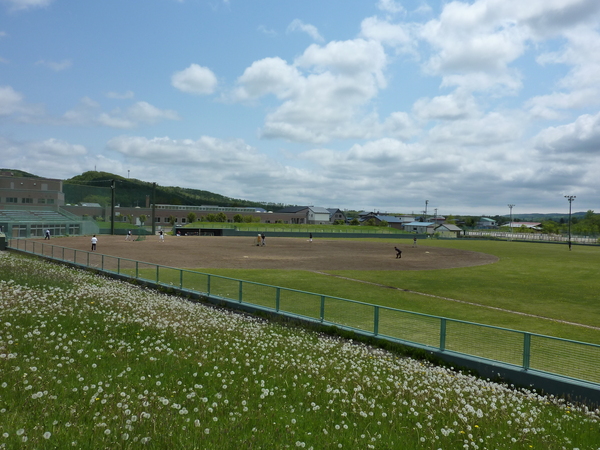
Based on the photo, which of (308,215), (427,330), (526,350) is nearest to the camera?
(526,350)

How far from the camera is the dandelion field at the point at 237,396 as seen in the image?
6648mm

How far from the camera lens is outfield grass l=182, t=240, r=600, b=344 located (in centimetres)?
1762

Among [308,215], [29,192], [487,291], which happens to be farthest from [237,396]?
[308,215]

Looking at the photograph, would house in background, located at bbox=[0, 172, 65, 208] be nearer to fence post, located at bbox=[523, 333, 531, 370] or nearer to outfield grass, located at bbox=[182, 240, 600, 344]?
outfield grass, located at bbox=[182, 240, 600, 344]

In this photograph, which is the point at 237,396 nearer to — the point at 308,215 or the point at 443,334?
the point at 443,334

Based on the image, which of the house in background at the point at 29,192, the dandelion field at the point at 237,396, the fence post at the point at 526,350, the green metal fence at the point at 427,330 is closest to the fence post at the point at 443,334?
the green metal fence at the point at 427,330

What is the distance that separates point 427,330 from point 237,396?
254 inches

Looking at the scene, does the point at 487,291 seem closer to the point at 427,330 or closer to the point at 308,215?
the point at 427,330

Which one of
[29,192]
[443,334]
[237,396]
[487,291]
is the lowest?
[487,291]

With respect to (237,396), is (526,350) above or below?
above

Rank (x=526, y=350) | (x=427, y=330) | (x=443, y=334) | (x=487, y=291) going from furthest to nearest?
(x=487, y=291) < (x=427, y=330) < (x=443, y=334) < (x=526, y=350)

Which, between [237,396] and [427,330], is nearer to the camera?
[237,396]

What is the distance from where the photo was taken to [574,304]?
70.4 feet

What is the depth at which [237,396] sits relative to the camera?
325 inches
